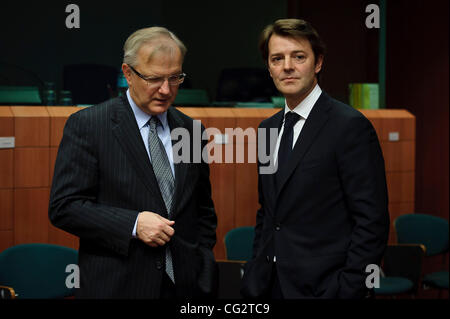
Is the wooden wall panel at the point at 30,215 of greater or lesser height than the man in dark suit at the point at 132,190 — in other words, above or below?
below

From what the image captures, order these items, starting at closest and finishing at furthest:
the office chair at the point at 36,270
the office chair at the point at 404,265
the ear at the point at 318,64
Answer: the ear at the point at 318,64 < the office chair at the point at 36,270 < the office chair at the point at 404,265

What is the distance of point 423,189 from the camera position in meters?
6.17

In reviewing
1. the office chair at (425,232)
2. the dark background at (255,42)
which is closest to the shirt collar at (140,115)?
the office chair at (425,232)

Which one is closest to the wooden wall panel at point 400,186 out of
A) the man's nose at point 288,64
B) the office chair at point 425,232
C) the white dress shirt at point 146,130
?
the office chair at point 425,232

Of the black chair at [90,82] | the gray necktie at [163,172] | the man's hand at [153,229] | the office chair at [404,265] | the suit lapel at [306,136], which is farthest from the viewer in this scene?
the black chair at [90,82]

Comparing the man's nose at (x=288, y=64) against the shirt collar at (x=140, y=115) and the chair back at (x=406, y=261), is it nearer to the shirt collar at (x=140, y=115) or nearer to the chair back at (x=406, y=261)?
the shirt collar at (x=140, y=115)

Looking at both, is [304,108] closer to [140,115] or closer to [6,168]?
[140,115]

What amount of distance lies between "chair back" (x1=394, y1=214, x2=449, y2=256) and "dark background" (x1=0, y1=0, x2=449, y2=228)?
114 centimetres

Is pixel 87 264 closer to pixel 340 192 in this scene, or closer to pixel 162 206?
pixel 162 206

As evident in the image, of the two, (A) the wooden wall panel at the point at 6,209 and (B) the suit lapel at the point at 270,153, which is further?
(A) the wooden wall panel at the point at 6,209

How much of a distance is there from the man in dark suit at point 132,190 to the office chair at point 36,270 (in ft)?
4.87

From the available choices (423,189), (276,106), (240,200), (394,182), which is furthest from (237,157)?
(423,189)

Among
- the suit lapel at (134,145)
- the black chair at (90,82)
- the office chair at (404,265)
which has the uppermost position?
the black chair at (90,82)

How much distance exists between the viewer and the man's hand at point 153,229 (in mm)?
1792
